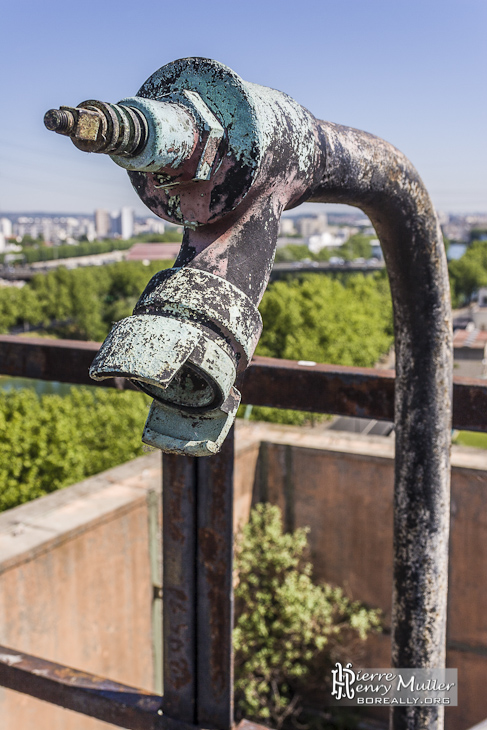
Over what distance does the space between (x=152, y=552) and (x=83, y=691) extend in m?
8.10

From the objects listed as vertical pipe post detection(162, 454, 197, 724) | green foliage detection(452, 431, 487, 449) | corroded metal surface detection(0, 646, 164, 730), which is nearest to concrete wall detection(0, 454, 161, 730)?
corroded metal surface detection(0, 646, 164, 730)

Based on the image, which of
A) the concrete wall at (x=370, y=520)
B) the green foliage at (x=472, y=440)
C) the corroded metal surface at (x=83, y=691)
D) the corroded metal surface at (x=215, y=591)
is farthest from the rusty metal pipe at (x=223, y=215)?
the green foliage at (x=472, y=440)

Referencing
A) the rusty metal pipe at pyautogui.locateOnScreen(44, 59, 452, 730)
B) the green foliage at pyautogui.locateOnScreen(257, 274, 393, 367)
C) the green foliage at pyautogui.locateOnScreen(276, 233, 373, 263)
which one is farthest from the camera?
the green foliage at pyautogui.locateOnScreen(276, 233, 373, 263)

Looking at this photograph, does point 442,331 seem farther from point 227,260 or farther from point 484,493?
point 484,493

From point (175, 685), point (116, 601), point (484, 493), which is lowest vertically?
point (116, 601)

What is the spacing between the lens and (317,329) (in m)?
31.5

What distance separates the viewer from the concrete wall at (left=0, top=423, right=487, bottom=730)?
307 inches

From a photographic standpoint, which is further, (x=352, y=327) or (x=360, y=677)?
(x=352, y=327)

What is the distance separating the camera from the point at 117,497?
9.17 m

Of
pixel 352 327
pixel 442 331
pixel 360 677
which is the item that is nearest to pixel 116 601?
pixel 360 677

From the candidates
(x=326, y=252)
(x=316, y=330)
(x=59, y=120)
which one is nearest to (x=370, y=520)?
(x=59, y=120)

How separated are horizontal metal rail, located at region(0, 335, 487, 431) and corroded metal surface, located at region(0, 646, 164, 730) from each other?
2.69 ft

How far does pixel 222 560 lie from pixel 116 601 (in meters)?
7.89

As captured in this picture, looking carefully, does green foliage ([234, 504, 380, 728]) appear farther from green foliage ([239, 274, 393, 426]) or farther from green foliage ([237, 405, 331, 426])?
green foliage ([239, 274, 393, 426])
